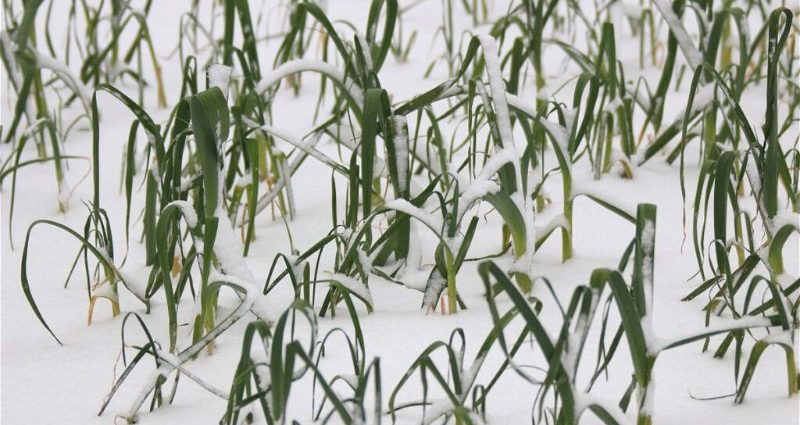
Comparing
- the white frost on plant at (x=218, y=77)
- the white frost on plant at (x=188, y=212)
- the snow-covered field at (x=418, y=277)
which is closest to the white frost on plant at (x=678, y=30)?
the snow-covered field at (x=418, y=277)

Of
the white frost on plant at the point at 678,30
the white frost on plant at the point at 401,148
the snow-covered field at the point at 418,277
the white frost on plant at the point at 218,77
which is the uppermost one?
the white frost on plant at the point at 678,30

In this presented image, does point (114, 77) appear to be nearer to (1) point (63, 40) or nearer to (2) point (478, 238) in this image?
(1) point (63, 40)

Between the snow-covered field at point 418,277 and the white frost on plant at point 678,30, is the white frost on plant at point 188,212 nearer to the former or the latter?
the snow-covered field at point 418,277

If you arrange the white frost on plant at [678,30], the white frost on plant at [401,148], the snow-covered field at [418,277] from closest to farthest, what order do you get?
the snow-covered field at [418,277] → the white frost on plant at [401,148] → the white frost on plant at [678,30]

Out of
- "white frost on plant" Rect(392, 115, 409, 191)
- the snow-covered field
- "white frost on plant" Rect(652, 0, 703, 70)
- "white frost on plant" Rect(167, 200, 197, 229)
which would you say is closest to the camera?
the snow-covered field

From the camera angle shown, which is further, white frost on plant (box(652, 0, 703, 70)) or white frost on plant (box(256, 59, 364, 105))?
white frost on plant (box(652, 0, 703, 70))

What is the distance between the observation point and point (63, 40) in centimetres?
269

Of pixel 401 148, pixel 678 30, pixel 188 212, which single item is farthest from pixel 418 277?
pixel 678 30

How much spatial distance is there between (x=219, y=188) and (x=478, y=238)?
1.53ft

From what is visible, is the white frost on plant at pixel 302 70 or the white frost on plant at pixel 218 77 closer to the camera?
the white frost on plant at pixel 218 77

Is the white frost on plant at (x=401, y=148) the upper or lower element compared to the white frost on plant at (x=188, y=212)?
upper

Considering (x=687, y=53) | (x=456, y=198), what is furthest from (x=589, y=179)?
(x=456, y=198)

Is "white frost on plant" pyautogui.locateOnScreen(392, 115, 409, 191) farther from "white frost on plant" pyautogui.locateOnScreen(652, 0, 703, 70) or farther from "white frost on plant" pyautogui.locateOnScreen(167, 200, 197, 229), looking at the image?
"white frost on plant" pyautogui.locateOnScreen(652, 0, 703, 70)

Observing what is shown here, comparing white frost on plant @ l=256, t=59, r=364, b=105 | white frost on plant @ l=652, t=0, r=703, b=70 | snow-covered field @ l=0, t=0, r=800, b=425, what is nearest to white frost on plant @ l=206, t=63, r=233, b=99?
snow-covered field @ l=0, t=0, r=800, b=425
